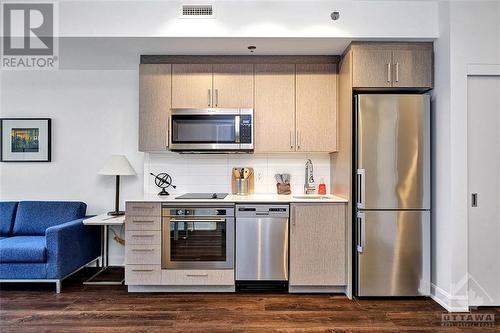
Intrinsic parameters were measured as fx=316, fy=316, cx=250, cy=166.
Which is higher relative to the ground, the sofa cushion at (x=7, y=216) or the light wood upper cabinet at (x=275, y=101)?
the light wood upper cabinet at (x=275, y=101)

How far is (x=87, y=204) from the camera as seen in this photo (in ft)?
12.6

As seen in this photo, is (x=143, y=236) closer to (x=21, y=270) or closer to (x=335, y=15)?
(x=21, y=270)

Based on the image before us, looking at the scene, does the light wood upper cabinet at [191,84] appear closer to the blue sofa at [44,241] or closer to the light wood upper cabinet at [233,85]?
the light wood upper cabinet at [233,85]

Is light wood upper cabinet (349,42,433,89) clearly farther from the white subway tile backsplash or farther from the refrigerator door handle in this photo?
the white subway tile backsplash

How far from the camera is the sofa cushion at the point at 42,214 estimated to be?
351 centimetres

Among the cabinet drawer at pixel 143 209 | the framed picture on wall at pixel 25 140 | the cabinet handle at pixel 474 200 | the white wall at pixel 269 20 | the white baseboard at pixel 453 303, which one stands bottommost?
the white baseboard at pixel 453 303

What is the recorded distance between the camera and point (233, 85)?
10.9ft

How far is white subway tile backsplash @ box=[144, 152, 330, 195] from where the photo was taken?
144 inches

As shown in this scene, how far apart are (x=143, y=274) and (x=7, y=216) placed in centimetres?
184

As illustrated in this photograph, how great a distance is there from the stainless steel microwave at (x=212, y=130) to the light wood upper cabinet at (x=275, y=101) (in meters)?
0.16

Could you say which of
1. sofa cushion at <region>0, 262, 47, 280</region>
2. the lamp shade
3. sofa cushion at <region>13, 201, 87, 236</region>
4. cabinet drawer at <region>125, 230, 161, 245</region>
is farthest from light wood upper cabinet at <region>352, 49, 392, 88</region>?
sofa cushion at <region>0, 262, 47, 280</region>

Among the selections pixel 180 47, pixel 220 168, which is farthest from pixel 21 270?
pixel 180 47

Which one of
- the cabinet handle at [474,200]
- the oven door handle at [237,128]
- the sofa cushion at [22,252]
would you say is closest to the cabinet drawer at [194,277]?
the sofa cushion at [22,252]

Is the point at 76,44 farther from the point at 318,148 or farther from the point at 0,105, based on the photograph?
the point at 318,148
